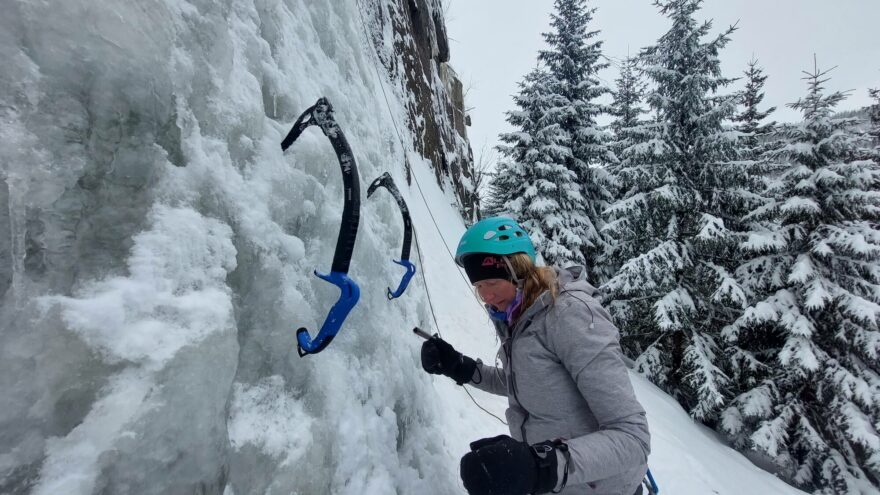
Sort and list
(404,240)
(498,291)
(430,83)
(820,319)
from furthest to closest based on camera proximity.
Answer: (430,83) → (820,319) → (404,240) → (498,291)

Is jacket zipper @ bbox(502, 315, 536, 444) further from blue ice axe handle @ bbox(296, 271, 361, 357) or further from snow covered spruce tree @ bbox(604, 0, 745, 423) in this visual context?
snow covered spruce tree @ bbox(604, 0, 745, 423)

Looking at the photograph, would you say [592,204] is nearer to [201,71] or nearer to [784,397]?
[784,397]

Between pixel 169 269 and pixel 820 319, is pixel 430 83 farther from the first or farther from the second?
pixel 169 269

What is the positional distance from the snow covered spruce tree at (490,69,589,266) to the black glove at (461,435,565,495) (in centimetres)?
1247

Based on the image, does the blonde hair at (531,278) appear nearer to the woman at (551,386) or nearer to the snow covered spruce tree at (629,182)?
the woman at (551,386)

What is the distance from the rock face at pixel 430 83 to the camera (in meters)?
11.2

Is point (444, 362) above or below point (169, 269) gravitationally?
below

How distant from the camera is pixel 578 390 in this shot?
79.9 inches

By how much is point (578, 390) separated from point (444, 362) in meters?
0.96

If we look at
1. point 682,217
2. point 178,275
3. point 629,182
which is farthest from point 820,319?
point 178,275

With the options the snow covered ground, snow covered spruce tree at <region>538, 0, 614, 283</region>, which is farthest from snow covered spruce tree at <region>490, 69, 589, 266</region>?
the snow covered ground

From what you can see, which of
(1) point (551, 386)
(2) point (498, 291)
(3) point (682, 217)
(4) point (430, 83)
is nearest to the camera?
(1) point (551, 386)

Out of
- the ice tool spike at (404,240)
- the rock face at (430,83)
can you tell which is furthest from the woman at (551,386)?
the rock face at (430,83)

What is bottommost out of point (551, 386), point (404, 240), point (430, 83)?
point (551, 386)
